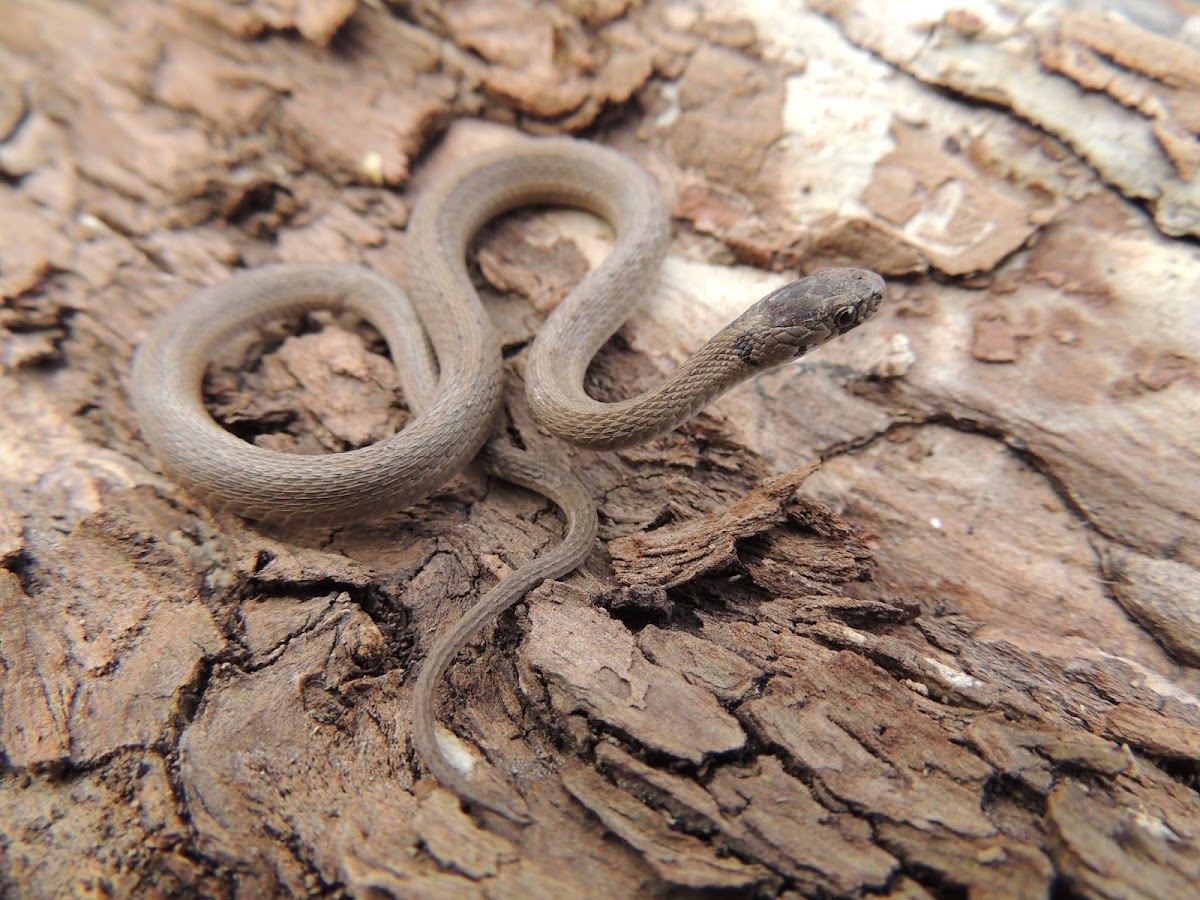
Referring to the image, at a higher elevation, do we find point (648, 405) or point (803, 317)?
point (803, 317)

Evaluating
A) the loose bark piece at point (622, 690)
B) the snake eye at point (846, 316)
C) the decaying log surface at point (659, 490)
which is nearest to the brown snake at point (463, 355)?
the snake eye at point (846, 316)

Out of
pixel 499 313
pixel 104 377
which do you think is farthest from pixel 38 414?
pixel 499 313

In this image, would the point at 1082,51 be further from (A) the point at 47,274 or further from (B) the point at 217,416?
(A) the point at 47,274

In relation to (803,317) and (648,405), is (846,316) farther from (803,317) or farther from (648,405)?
(648,405)

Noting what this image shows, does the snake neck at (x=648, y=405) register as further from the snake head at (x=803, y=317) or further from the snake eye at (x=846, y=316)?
the snake eye at (x=846, y=316)

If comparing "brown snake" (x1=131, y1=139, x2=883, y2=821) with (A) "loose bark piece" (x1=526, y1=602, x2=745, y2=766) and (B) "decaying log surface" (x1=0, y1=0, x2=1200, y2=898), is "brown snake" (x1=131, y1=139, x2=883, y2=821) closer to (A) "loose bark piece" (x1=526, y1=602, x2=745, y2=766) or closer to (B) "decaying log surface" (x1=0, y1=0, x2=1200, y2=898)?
(B) "decaying log surface" (x1=0, y1=0, x2=1200, y2=898)

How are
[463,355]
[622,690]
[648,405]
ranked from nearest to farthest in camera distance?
[622,690]
[648,405]
[463,355]

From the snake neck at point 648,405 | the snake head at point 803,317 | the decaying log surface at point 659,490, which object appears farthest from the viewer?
the snake head at point 803,317

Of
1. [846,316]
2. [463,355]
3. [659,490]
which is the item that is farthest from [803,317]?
[463,355]
